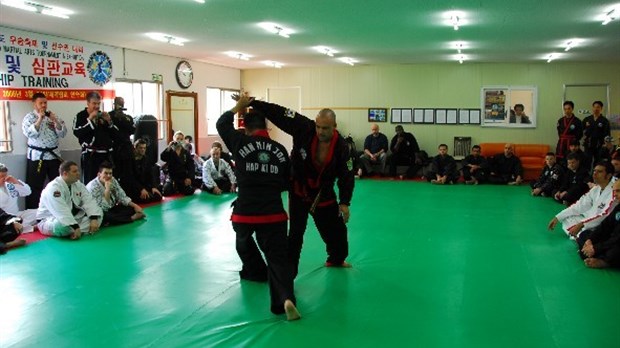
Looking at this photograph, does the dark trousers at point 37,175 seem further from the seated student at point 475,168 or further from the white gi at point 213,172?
the seated student at point 475,168

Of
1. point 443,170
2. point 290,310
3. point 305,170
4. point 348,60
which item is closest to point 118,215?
point 305,170

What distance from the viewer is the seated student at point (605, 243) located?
189 inches

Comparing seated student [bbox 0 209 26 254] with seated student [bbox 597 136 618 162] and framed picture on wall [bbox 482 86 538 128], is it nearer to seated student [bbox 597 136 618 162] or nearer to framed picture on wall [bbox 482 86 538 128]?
seated student [bbox 597 136 618 162]

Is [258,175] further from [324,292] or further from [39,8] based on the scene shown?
[39,8]

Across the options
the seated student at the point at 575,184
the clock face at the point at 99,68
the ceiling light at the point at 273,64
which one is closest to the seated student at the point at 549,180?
the seated student at the point at 575,184

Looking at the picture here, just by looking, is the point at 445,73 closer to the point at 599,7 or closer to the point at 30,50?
the point at 599,7

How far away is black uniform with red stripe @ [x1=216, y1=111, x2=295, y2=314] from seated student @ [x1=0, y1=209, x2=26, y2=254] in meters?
3.34

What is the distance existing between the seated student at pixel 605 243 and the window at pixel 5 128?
8.20m

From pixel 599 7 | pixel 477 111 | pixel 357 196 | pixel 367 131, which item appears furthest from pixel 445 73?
pixel 599 7

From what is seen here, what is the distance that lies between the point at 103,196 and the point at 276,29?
3710mm

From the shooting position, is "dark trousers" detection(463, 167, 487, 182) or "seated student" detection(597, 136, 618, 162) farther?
"dark trousers" detection(463, 167, 487, 182)

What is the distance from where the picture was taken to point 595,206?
5500mm

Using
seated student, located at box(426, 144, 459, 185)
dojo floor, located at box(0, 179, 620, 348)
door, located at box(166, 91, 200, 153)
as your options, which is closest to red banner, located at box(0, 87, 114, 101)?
door, located at box(166, 91, 200, 153)

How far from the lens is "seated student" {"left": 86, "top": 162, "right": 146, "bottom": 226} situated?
6.71 meters
